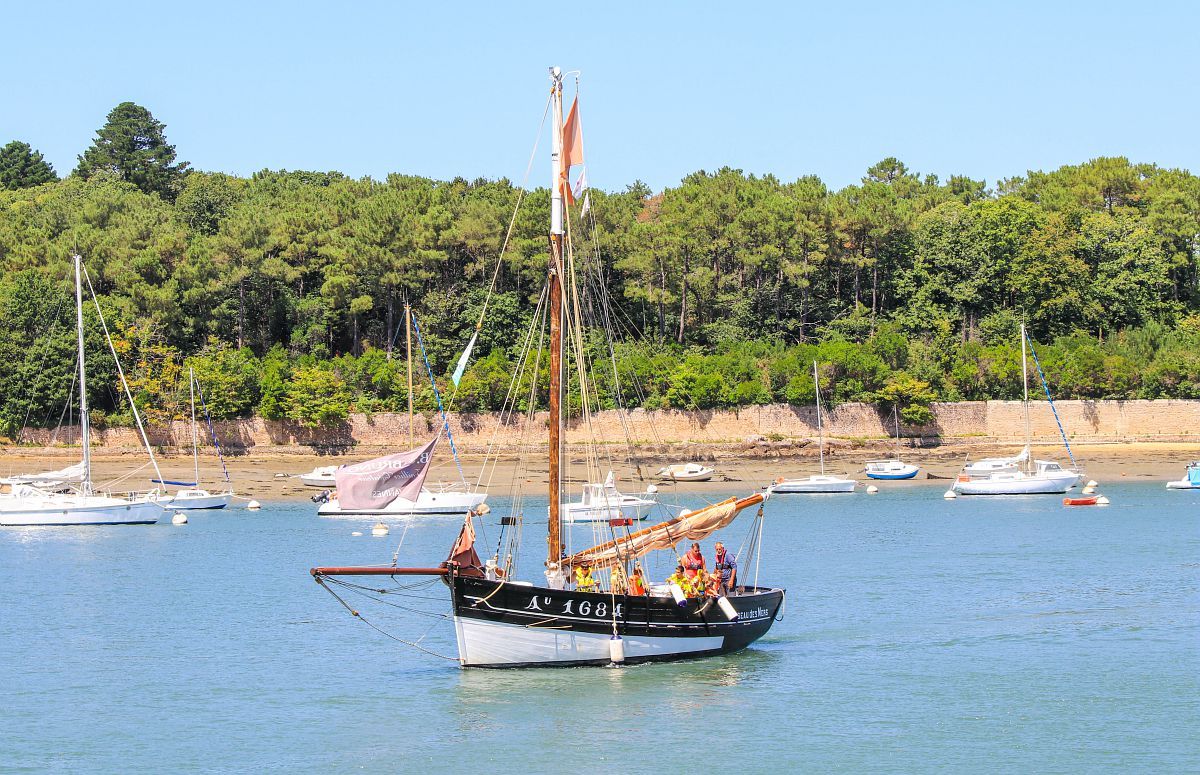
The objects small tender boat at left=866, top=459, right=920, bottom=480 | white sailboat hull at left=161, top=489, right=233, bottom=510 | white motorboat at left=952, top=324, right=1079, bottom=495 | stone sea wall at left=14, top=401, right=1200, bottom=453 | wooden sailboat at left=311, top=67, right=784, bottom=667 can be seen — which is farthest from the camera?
stone sea wall at left=14, top=401, right=1200, bottom=453

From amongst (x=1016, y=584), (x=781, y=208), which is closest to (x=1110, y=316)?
(x=781, y=208)

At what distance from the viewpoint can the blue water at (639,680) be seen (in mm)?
24844

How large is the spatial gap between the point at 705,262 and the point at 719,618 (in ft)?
197

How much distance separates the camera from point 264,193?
108500 millimetres

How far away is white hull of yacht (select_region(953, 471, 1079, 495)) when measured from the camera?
6969 centimetres

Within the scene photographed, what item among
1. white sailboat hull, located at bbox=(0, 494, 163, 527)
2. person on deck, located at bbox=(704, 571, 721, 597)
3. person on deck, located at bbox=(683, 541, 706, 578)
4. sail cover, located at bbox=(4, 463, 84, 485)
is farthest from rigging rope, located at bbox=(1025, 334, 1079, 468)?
person on deck, located at bbox=(683, 541, 706, 578)

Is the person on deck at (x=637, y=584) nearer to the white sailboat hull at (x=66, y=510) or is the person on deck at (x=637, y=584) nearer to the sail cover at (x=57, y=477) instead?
the white sailboat hull at (x=66, y=510)

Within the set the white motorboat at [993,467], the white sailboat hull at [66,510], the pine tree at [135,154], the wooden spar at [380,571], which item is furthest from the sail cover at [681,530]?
the pine tree at [135,154]

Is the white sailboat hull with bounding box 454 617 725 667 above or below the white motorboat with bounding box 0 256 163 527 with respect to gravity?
below

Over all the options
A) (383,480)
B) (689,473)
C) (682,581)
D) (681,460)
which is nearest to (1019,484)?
(689,473)

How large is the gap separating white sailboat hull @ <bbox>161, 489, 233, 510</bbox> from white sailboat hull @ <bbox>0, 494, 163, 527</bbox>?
4.20m

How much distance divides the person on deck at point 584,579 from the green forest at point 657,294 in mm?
49316

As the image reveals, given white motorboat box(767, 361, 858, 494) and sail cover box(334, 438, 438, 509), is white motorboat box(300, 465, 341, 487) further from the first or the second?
sail cover box(334, 438, 438, 509)

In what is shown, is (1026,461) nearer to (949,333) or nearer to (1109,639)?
(949,333)
